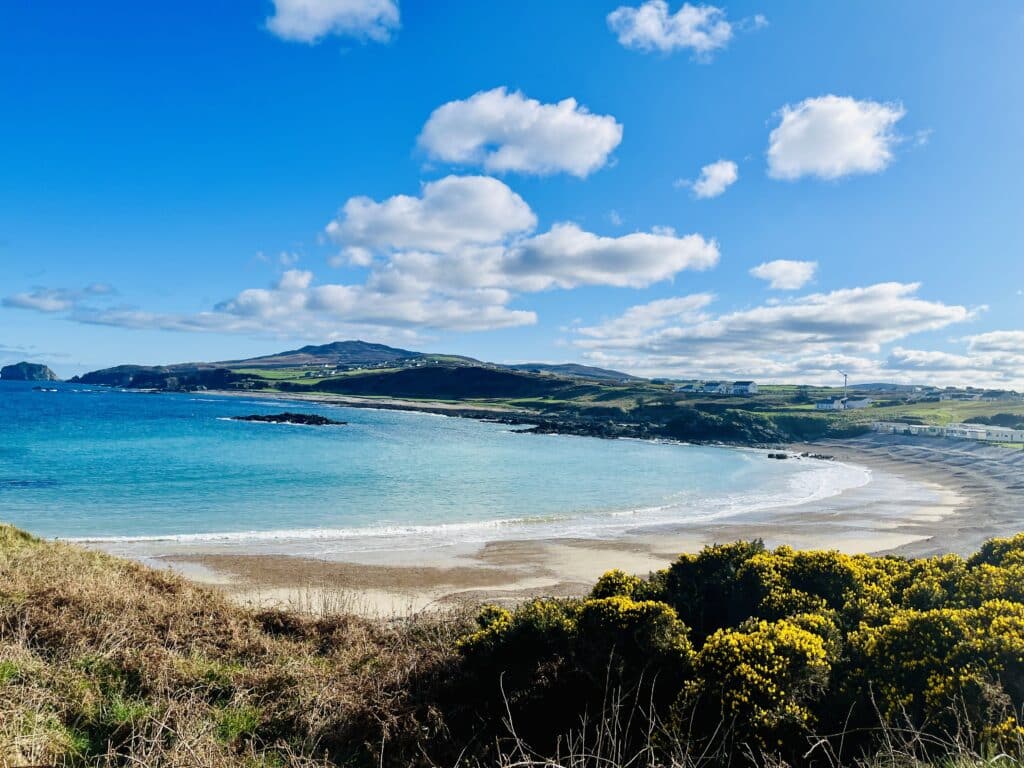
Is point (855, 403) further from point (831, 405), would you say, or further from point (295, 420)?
point (295, 420)

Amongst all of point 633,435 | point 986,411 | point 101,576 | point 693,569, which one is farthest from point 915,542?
point 986,411

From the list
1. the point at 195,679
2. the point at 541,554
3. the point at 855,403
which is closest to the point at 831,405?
the point at 855,403

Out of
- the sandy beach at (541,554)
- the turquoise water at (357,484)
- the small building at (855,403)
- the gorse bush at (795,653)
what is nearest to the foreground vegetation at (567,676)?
the gorse bush at (795,653)

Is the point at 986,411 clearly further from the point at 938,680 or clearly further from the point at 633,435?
the point at 938,680

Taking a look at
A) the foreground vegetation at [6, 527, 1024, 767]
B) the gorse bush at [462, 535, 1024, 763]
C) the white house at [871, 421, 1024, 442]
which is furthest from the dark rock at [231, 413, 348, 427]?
the gorse bush at [462, 535, 1024, 763]

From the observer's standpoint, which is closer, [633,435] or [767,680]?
[767,680]

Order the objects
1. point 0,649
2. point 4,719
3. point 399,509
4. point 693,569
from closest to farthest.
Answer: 1. point 4,719
2. point 0,649
3. point 693,569
4. point 399,509

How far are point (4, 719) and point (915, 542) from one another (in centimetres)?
2910

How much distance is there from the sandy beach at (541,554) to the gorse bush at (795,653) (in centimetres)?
453

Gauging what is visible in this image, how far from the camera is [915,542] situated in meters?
24.9

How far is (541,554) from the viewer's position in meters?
23.3

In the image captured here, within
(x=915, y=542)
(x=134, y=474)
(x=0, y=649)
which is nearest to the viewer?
(x=0, y=649)

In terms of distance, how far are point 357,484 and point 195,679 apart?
1297 inches

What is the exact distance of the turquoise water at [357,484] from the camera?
27391 millimetres
